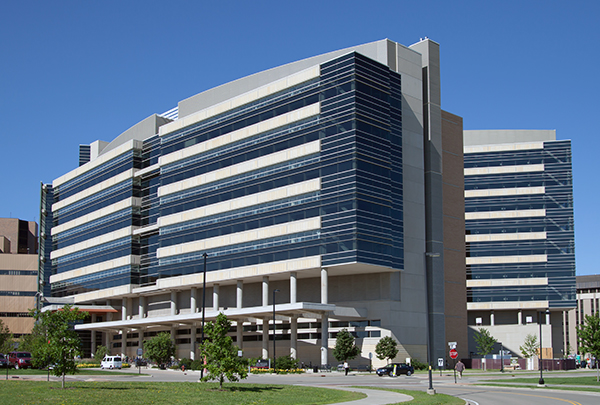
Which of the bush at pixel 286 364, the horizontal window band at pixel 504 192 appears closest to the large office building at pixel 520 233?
the horizontal window band at pixel 504 192

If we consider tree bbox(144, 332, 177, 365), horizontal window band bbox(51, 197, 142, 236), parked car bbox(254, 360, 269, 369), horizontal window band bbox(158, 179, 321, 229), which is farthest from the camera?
horizontal window band bbox(51, 197, 142, 236)

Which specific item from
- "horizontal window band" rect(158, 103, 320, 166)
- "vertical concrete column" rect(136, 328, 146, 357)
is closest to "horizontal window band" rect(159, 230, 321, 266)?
"horizontal window band" rect(158, 103, 320, 166)

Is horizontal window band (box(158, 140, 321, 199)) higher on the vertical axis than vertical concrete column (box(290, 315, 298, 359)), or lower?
higher

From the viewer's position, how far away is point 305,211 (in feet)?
259

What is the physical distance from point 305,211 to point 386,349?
1885cm

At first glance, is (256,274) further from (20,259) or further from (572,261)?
(20,259)

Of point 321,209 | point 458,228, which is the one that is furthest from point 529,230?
point 321,209

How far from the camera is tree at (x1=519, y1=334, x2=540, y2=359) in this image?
10348 cm

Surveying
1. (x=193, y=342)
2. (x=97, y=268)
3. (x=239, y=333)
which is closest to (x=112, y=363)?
(x=193, y=342)

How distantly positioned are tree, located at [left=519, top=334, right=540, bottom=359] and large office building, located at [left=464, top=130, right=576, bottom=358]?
52.6 feet

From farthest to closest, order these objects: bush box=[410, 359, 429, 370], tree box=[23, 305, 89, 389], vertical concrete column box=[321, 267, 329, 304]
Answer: bush box=[410, 359, 429, 370] → vertical concrete column box=[321, 267, 329, 304] → tree box=[23, 305, 89, 389]

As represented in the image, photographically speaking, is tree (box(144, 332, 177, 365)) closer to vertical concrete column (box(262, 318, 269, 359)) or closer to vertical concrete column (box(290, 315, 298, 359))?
vertical concrete column (box(262, 318, 269, 359))

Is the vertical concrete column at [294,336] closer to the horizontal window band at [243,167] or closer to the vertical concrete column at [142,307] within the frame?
the horizontal window band at [243,167]

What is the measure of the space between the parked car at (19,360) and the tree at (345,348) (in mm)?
32762
